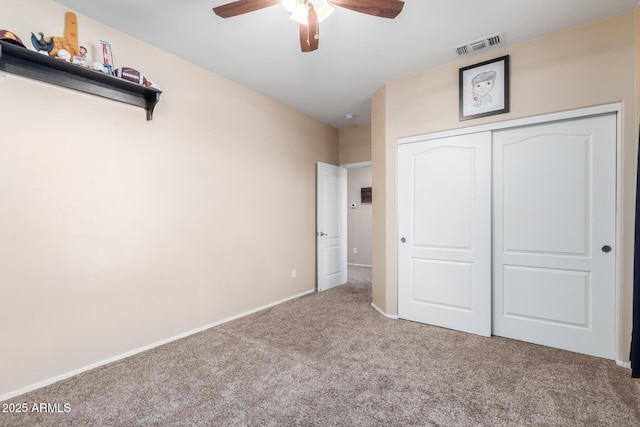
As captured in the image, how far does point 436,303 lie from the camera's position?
312cm

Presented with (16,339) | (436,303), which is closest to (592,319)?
(436,303)

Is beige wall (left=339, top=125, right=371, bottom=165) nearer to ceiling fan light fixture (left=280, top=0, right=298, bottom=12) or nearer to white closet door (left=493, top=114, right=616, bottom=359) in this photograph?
white closet door (left=493, top=114, right=616, bottom=359)

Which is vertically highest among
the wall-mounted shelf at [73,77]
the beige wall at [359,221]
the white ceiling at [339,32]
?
the white ceiling at [339,32]

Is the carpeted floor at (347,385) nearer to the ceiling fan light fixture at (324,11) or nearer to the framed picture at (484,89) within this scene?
the framed picture at (484,89)

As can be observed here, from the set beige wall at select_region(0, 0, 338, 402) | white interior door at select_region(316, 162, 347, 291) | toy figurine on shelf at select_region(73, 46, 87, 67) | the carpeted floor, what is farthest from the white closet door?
toy figurine on shelf at select_region(73, 46, 87, 67)

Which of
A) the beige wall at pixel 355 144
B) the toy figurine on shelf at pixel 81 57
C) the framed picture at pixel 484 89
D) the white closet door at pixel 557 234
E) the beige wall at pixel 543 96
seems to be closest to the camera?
the toy figurine on shelf at pixel 81 57

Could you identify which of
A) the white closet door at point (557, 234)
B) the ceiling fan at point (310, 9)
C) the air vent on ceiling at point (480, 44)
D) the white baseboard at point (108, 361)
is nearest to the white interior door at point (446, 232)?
the white closet door at point (557, 234)

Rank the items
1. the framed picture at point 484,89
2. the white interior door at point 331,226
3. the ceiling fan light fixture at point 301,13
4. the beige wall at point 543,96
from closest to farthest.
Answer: the ceiling fan light fixture at point 301,13 → the beige wall at point 543,96 → the framed picture at point 484,89 → the white interior door at point 331,226

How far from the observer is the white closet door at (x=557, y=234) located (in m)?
2.38

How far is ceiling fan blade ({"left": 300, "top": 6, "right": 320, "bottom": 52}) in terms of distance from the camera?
1.88m

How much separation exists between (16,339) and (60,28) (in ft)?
7.08

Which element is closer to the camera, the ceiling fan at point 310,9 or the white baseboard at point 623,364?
the ceiling fan at point 310,9

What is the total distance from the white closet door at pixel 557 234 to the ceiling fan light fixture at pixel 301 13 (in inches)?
81.1

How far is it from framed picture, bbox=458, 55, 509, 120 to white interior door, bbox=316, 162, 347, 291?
2.24 metres
